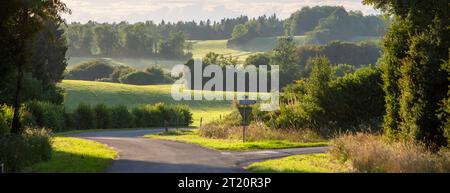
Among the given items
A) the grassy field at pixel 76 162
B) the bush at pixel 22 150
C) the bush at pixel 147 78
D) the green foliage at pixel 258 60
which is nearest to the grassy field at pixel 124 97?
the bush at pixel 147 78

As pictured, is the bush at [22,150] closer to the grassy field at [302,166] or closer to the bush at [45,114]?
the grassy field at [302,166]

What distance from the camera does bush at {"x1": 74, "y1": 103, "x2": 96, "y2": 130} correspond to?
69.6 m

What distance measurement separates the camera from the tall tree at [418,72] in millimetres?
24453

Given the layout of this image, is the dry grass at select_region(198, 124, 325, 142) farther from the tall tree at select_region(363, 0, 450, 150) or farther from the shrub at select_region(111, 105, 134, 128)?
the shrub at select_region(111, 105, 134, 128)

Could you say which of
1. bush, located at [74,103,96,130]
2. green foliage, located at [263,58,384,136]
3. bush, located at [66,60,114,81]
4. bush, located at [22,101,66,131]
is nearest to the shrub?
bush, located at [74,103,96,130]

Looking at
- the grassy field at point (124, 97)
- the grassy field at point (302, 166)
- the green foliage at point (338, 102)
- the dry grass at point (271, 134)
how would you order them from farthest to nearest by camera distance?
the grassy field at point (124, 97) < the green foliage at point (338, 102) < the dry grass at point (271, 134) < the grassy field at point (302, 166)

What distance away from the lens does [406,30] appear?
27375 millimetres

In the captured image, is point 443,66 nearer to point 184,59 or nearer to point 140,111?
point 140,111

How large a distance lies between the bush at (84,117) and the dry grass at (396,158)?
161 feet

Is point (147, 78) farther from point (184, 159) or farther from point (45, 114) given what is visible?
point (184, 159)

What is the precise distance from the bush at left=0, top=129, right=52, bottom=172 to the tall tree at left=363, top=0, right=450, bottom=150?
591 inches

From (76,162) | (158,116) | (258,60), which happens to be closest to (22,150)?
(76,162)

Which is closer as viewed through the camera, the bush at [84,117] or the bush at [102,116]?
the bush at [84,117]

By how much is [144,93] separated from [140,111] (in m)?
40.4
